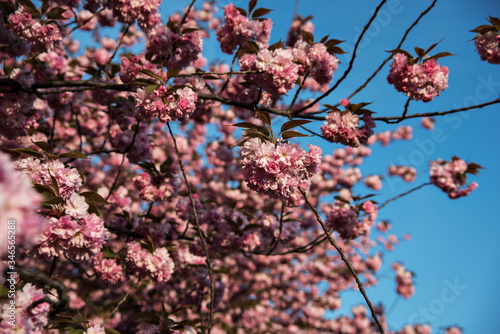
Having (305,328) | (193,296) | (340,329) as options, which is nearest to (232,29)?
(193,296)

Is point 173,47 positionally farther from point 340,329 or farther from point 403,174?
point 340,329

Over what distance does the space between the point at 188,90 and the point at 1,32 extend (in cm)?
191

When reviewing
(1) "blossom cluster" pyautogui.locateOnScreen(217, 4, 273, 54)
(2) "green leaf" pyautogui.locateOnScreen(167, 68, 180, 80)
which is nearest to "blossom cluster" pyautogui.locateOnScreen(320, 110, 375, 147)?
(1) "blossom cluster" pyautogui.locateOnScreen(217, 4, 273, 54)

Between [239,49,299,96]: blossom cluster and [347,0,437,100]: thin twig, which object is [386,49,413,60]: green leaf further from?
[239,49,299,96]: blossom cluster

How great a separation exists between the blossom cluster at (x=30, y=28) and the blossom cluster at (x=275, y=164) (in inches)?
78.8

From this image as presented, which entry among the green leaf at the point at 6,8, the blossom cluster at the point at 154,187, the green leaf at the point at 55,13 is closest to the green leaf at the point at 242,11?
the green leaf at the point at 55,13

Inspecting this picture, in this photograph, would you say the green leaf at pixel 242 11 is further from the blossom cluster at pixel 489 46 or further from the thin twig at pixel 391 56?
the blossom cluster at pixel 489 46

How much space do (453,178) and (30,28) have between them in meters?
4.67

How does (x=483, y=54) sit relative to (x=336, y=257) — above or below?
below

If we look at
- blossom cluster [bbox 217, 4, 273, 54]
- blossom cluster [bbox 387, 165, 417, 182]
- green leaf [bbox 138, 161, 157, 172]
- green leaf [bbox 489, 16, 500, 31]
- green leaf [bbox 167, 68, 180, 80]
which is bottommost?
green leaf [bbox 138, 161, 157, 172]

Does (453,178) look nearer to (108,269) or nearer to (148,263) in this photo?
(148,263)

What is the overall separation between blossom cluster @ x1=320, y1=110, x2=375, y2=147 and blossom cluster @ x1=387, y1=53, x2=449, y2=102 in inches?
15.0

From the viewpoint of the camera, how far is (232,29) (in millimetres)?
2785

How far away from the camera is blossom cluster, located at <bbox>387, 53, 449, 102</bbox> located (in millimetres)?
2240
